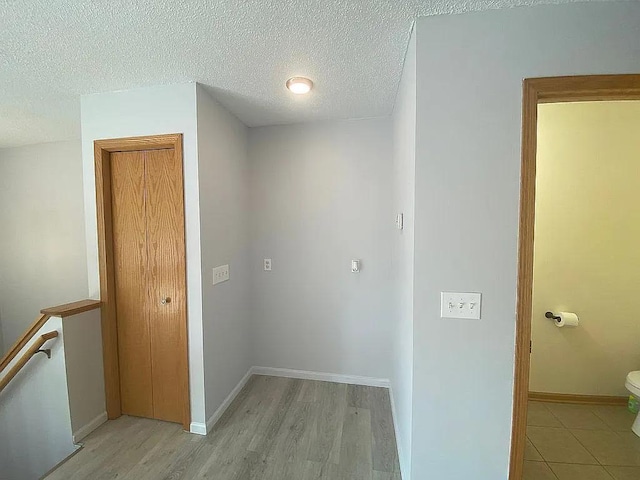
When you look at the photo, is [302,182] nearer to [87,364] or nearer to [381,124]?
[381,124]

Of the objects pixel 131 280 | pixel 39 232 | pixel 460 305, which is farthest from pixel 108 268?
pixel 460 305

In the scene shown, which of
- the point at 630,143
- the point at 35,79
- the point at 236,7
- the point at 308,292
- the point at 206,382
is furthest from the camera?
the point at 308,292

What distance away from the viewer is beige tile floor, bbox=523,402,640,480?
4.91 ft

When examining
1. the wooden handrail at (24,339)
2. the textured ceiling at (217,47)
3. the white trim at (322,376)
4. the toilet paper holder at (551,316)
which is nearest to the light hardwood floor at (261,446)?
the white trim at (322,376)

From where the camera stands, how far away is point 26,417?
6.31 feet

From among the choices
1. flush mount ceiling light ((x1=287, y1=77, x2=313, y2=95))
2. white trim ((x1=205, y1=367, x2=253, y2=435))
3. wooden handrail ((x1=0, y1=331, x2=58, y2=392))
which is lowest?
white trim ((x1=205, y1=367, x2=253, y2=435))

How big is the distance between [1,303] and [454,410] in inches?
204

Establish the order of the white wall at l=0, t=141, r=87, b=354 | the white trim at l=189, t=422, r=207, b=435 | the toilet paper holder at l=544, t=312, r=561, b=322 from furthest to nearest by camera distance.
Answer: the white wall at l=0, t=141, r=87, b=354
the toilet paper holder at l=544, t=312, r=561, b=322
the white trim at l=189, t=422, r=207, b=435

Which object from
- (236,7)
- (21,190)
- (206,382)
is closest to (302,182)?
(236,7)

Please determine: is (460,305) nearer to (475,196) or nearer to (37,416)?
(475,196)

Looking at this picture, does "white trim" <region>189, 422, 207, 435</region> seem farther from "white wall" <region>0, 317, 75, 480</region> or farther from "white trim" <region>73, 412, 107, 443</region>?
"white wall" <region>0, 317, 75, 480</region>

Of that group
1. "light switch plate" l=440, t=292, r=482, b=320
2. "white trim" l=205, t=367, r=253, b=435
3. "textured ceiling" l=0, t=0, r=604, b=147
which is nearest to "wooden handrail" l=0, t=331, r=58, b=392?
"white trim" l=205, t=367, r=253, b=435

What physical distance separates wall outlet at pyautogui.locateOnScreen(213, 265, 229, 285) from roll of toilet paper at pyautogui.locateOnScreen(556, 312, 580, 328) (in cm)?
278

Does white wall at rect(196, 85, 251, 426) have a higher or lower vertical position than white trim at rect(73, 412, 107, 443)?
higher
